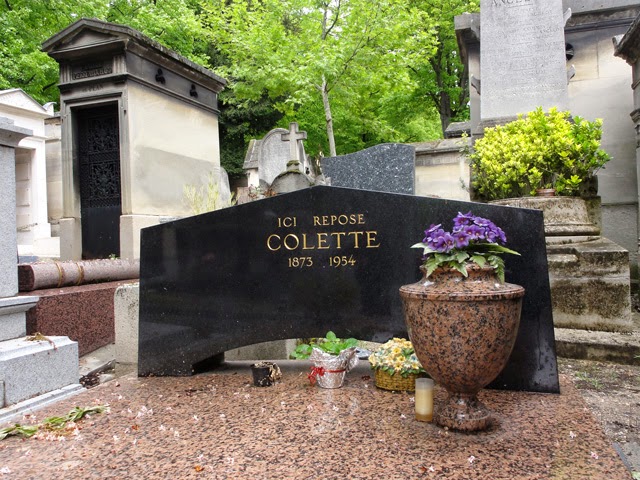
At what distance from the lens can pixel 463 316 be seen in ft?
7.54

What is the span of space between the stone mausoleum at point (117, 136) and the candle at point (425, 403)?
6.33 m

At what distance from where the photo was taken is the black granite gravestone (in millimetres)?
3158

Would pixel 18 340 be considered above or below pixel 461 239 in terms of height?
below

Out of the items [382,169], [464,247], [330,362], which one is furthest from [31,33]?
[464,247]

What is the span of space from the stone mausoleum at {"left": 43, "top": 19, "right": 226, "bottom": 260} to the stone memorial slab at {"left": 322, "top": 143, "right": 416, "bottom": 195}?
3.04 meters

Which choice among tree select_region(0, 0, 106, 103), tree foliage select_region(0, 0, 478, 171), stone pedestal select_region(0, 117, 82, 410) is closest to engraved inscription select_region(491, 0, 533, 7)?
stone pedestal select_region(0, 117, 82, 410)

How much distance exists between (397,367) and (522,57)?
6.40 meters

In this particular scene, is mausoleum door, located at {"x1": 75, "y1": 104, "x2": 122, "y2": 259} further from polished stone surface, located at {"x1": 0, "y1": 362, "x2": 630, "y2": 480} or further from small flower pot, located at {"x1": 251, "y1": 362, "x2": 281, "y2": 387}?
small flower pot, located at {"x1": 251, "y1": 362, "x2": 281, "y2": 387}

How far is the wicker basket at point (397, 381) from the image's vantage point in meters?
3.17

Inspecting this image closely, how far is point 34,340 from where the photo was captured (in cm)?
370

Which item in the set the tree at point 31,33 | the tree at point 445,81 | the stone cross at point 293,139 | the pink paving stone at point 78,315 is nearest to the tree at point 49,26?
the tree at point 31,33

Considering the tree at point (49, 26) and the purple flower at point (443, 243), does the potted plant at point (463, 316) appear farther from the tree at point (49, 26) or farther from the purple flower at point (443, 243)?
the tree at point (49, 26)

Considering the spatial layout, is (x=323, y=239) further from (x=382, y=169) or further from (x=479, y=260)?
(x=382, y=169)

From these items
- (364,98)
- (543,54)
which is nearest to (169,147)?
(543,54)
